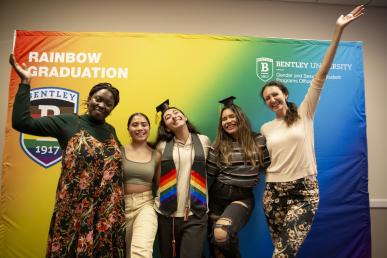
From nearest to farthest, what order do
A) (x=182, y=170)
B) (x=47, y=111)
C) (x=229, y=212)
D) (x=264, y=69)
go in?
(x=229, y=212), (x=182, y=170), (x=47, y=111), (x=264, y=69)

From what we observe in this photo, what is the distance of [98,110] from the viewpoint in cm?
200

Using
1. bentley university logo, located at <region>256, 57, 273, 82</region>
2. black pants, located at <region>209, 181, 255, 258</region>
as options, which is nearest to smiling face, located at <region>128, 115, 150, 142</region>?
black pants, located at <region>209, 181, 255, 258</region>

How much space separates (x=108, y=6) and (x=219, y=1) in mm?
1423

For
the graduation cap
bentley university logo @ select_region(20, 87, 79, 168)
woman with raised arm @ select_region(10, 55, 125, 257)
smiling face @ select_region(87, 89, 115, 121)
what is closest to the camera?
woman with raised arm @ select_region(10, 55, 125, 257)

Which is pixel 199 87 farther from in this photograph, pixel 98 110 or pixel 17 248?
pixel 17 248

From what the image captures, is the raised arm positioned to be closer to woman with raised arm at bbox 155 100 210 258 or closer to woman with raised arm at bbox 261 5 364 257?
woman with raised arm at bbox 261 5 364 257

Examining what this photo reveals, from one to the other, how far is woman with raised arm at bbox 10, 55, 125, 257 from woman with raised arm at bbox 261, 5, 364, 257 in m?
1.20

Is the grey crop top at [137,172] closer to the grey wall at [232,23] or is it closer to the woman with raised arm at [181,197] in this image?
the woman with raised arm at [181,197]

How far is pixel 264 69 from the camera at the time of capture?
297 cm

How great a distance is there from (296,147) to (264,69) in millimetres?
1222

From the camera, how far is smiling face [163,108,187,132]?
2.35 meters

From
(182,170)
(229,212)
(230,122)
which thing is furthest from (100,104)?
(229,212)

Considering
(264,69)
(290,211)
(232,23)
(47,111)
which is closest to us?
(290,211)

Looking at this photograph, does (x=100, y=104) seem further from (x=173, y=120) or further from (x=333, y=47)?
(x=333, y=47)
